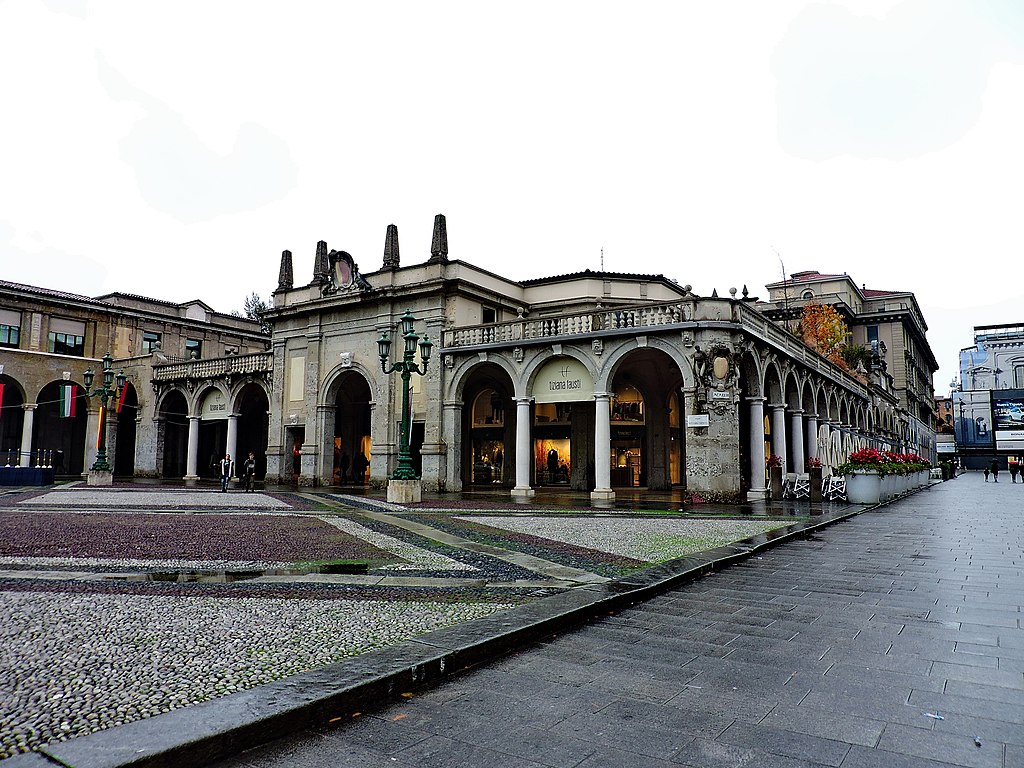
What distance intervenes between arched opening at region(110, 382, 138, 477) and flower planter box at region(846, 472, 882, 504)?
39523 mm

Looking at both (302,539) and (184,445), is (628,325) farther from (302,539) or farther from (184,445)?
(184,445)

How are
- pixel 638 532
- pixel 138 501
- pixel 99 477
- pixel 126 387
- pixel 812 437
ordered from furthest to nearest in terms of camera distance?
1. pixel 126 387
2. pixel 812 437
3. pixel 99 477
4. pixel 138 501
5. pixel 638 532

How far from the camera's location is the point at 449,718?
143 inches

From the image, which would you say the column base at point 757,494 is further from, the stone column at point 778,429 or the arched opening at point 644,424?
the arched opening at point 644,424

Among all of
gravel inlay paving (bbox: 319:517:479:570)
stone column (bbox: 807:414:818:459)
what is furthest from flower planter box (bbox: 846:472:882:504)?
gravel inlay paving (bbox: 319:517:479:570)

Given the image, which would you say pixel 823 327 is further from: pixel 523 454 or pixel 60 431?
pixel 60 431

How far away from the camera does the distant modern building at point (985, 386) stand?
83188 mm

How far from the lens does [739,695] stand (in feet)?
13.0

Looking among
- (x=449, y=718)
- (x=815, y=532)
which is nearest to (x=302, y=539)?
(x=449, y=718)

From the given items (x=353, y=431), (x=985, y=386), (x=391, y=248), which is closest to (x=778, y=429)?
(x=391, y=248)

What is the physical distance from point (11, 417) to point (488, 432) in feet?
103

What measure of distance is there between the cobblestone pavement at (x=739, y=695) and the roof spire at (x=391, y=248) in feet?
82.4

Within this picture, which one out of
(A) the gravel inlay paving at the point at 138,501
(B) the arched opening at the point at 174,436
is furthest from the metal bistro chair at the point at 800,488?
(B) the arched opening at the point at 174,436

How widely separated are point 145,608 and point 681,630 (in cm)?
474
